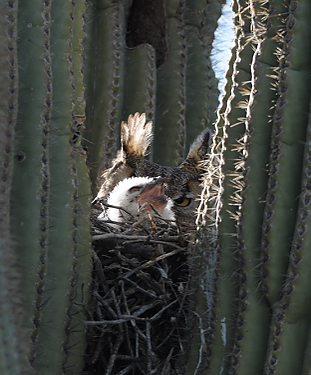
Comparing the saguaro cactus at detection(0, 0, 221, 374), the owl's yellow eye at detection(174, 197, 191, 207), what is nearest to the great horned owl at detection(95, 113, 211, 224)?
the owl's yellow eye at detection(174, 197, 191, 207)

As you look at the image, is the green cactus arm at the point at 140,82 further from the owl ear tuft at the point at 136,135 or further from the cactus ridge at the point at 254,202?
the cactus ridge at the point at 254,202

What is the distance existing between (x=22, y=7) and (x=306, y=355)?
75.0 inches

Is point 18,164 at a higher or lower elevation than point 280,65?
lower

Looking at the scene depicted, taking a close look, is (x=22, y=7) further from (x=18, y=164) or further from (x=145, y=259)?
(x=145, y=259)

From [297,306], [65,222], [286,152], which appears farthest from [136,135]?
[297,306]

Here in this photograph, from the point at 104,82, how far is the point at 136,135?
558 millimetres

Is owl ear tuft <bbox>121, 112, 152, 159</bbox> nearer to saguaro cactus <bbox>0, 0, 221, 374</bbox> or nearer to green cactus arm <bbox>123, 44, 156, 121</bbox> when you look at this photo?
green cactus arm <bbox>123, 44, 156, 121</bbox>

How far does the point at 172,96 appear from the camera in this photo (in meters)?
5.93

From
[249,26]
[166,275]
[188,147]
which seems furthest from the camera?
[188,147]

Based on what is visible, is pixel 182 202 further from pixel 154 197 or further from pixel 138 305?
pixel 138 305

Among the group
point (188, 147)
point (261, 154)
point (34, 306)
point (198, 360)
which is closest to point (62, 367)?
point (34, 306)

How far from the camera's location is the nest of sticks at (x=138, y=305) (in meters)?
3.52

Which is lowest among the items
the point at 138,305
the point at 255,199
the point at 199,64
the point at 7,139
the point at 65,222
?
the point at 138,305

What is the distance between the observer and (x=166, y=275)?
385cm
